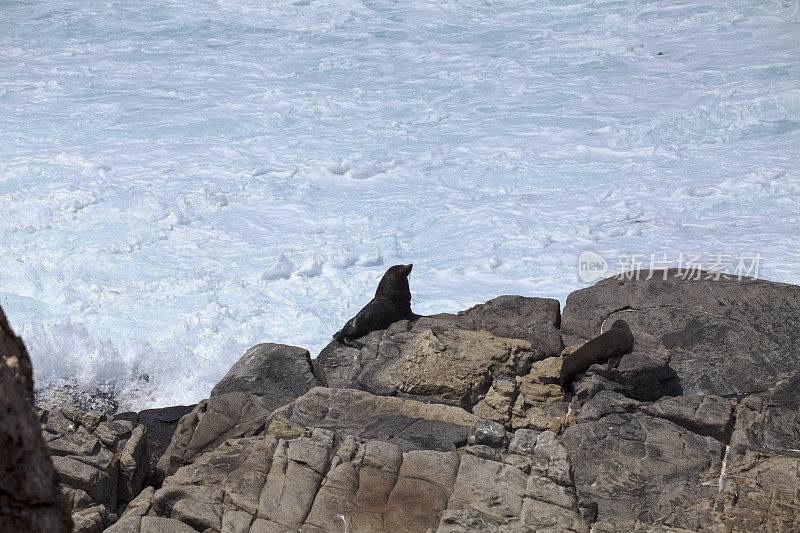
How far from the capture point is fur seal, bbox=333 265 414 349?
7695 mm

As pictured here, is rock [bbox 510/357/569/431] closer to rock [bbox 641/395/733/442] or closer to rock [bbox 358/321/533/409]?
rock [bbox 358/321/533/409]

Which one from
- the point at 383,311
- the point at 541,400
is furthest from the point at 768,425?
the point at 383,311

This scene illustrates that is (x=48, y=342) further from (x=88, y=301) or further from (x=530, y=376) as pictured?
(x=530, y=376)

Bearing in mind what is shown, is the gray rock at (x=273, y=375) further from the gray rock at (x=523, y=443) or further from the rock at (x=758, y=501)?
the rock at (x=758, y=501)

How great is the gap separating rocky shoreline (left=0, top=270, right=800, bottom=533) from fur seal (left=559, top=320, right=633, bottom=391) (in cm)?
10

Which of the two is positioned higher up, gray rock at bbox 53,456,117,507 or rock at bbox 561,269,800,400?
rock at bbox 561,269,800,400

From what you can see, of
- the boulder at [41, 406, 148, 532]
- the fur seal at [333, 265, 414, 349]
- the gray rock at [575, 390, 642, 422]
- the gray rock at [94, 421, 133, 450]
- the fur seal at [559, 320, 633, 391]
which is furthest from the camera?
the fur seal at [333, 265, 414, 349]

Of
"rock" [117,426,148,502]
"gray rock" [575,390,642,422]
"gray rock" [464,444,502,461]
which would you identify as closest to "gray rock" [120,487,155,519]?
"rock" [117,426,148,502]

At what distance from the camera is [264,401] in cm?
703

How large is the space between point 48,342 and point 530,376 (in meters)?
Answer: 7.08

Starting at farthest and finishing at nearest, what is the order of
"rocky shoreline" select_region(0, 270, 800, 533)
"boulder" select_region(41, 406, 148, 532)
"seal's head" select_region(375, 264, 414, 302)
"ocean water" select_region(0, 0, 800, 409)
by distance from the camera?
"ocean water" select_region(0, 0, 800, 409), "seal's head" select_region(375, 264, 414, 302), "boulder" select_region(41, 406, 148, 532), "rocky shoreline" select_region(0, 270, 800, 533)

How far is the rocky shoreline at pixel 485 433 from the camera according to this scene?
470 centimetres

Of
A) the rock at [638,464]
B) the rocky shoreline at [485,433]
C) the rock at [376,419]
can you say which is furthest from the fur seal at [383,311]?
the rock at [638,464]

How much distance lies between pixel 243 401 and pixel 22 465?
4.74 metres
